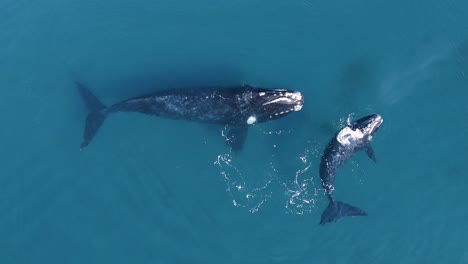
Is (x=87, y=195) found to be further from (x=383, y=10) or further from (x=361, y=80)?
(x=383, y=10)

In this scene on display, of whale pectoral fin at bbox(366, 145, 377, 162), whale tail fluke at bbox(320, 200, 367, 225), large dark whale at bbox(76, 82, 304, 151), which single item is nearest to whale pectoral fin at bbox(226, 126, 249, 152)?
large dark whale at bbox(76, 82, 304, 151)

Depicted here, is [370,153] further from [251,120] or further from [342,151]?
[251,120]

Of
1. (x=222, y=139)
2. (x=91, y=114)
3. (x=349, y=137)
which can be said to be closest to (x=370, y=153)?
(x=349, y=137)

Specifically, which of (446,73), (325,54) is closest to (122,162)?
(325,54)

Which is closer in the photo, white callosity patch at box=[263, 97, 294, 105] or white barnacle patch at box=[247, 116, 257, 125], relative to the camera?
white callosity patch at box=[263, 97, 294, 105]

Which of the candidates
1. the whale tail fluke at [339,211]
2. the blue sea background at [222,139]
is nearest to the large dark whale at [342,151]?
the whale tail fluke at [339,211]

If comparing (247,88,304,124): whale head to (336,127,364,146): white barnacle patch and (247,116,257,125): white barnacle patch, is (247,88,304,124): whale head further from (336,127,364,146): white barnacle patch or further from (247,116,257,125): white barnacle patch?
(336,127,364,146): white barnacle patch
